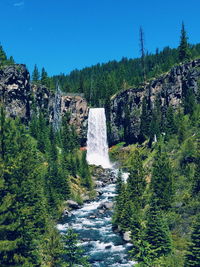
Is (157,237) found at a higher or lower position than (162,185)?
lower

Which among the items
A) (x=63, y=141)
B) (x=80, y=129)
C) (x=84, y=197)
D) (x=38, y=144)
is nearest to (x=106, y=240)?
(x=84, y=197)

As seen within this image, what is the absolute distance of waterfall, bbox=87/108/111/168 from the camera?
11912 centimetres

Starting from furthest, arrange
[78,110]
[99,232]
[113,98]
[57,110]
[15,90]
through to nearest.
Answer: [113,98] < [57,110] < [78,110] < [15,90] < [99,232]

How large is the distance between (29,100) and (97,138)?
30062mm

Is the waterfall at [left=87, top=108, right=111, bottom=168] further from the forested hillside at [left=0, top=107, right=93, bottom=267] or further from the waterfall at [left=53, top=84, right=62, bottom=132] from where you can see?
the forested hillside at [left=0, top=107, right=93, bottom=267]

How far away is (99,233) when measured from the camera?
5025cm

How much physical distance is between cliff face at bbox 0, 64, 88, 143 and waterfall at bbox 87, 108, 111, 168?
2.98 metres

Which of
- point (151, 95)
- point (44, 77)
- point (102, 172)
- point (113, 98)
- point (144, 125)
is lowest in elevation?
point (102, 172)

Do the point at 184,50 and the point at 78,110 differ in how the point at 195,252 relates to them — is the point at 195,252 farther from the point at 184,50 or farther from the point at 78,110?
the point at 78,110

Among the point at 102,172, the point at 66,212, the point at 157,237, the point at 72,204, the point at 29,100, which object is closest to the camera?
the point at 157,237

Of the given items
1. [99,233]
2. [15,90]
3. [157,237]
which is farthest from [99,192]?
[15,90]

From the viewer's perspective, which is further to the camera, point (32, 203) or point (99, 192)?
point (99, 192)

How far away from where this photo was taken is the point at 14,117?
110875mm

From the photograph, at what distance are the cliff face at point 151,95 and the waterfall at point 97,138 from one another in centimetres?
377
